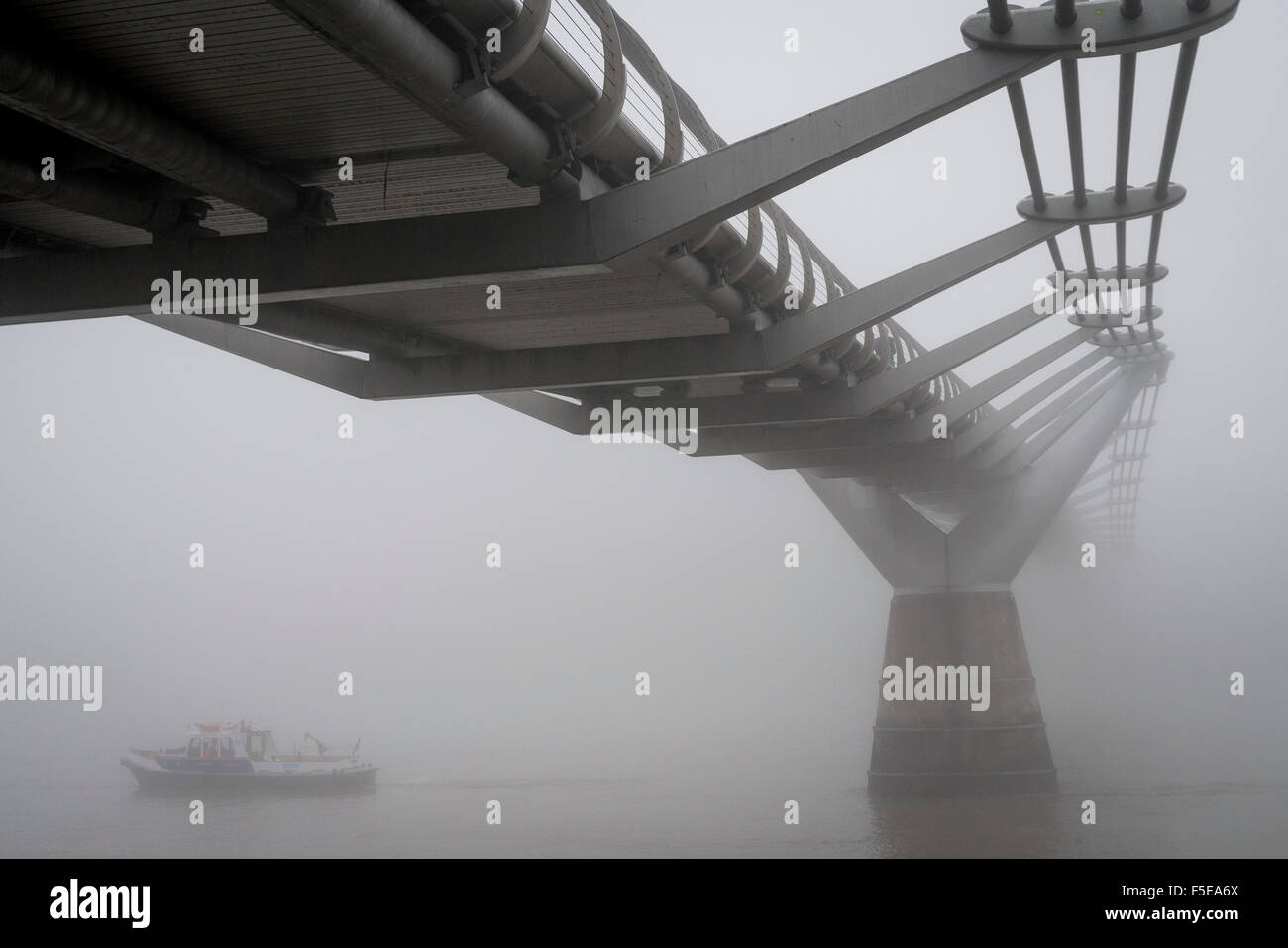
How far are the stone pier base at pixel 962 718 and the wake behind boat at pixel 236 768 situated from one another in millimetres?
26129

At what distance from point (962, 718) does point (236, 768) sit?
30349mm

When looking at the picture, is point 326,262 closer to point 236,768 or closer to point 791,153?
point 791,153

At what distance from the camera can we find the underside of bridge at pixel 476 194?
26.0ft

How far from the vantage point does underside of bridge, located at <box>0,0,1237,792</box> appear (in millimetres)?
7926

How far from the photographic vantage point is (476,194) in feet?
36.2

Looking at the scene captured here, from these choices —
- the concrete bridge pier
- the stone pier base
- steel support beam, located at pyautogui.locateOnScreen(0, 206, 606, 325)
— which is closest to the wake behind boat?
the stone pier base

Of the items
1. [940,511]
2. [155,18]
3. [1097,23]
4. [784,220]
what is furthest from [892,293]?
[940,511]

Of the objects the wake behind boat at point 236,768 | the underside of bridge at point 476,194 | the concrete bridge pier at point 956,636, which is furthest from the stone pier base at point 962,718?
the wake behind boat at point 236,768

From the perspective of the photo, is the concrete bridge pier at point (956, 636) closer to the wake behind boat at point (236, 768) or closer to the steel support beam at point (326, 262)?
the steel support beam at point (326, 262)

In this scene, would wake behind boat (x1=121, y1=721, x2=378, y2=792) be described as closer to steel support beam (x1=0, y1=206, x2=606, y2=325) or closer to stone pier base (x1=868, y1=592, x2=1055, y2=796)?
stone pier base (x1=868, y1=592, x2=1055, y2=796)

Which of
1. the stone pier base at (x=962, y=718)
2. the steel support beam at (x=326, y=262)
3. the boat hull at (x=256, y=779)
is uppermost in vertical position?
the steel support beam at (x=326, y=262)

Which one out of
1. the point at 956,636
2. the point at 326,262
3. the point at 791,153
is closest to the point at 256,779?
the point at 956,636

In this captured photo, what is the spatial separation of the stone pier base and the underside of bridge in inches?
583
